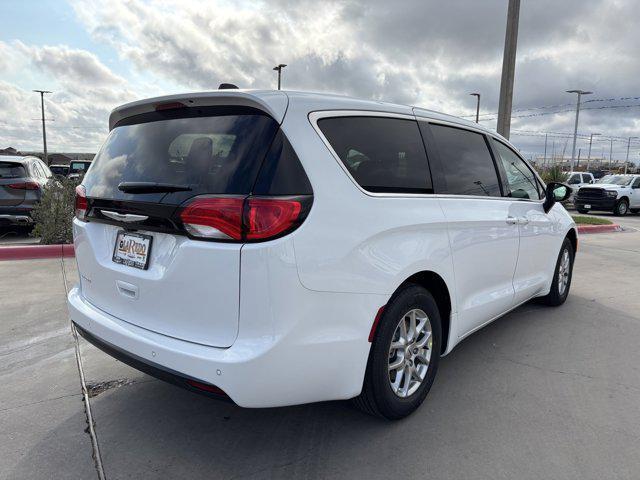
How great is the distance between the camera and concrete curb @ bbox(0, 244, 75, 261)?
7191mm

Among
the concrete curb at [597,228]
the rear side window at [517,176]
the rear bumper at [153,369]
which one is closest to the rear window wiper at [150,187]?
the rear bumper at [153,369]

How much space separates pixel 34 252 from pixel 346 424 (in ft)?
20.7

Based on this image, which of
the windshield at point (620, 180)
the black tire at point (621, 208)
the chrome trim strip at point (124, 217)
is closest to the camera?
the chrome trim strip at point (124, 217)

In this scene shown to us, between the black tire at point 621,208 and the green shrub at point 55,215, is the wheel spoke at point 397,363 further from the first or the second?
the black tire at point 621,208

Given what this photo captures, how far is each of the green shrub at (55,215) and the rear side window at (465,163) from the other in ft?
21.4

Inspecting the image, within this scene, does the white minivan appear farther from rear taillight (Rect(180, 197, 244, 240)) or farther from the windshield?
the windshield

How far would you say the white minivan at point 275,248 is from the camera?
2.14 metres

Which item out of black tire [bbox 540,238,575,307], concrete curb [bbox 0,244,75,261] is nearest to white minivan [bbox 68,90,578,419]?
black tire [bbox 540,238,575,307]

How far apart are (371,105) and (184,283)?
1494 mm

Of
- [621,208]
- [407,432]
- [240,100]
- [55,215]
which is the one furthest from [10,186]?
[621,208]

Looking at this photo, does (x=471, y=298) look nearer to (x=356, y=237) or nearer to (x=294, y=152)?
(x=356, y=237)

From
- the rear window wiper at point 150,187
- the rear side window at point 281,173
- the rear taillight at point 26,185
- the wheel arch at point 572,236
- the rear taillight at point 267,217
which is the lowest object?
the wheel arch at point 572,236

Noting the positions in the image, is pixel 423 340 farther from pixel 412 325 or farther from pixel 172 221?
pixel 172 221

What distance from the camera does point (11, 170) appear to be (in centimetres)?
888
